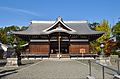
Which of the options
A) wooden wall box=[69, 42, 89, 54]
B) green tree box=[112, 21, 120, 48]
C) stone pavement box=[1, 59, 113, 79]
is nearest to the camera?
stone pavement box=[1, 59, 113, 79]

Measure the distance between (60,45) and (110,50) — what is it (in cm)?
1400

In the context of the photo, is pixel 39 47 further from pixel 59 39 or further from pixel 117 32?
pixel 117 32

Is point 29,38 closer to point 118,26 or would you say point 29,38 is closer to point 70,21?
point 70,21

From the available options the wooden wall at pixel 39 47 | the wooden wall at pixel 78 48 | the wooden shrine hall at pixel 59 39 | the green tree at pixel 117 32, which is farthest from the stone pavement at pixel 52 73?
the green tree at pixel 117 32

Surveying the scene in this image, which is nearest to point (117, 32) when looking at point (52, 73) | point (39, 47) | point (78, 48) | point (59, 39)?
→ point (78, 48)

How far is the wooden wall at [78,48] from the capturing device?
53344 millimetres

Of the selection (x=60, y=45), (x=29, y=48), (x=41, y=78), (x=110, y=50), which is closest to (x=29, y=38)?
(x=29, y=48)

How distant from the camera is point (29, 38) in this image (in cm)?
5412

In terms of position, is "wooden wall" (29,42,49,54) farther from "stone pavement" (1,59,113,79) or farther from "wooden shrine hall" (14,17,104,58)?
"stone pavement" (1,59,113,79)

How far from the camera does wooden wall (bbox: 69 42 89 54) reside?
175 feet

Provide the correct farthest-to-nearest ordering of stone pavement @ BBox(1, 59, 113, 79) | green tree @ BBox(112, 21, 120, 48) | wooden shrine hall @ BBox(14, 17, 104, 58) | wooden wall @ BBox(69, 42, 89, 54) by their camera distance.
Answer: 1. green tree @ BBox(112, 21, 120, 48)
2. wooden wall @ BBox(69, 42, 89, 54)
3. wooden shrine hall @ BBox(14, 17, 104, 58)
4. stone pavement @ BBox(1, 59, 113, 79)

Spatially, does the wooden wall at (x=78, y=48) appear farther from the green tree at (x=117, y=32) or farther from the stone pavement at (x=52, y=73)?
the stone pavement at (x=52, y=73)

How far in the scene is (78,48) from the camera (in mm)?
53594

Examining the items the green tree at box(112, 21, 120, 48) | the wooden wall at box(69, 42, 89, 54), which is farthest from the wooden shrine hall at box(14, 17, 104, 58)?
the green tree at box(112, 21, 120, 48)
